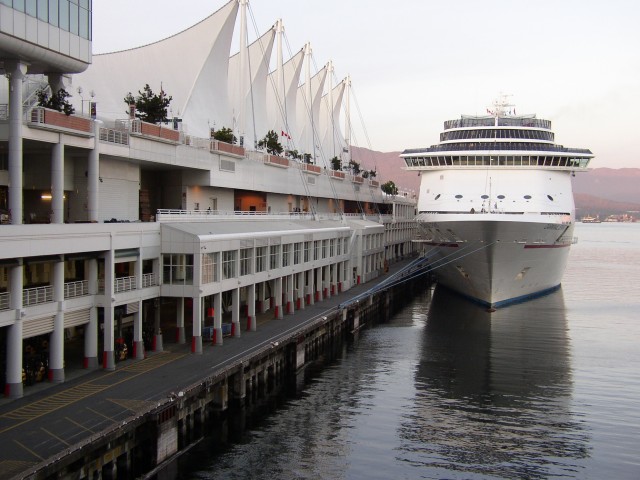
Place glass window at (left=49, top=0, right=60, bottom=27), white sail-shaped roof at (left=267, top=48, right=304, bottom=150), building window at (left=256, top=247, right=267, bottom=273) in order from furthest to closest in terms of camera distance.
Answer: white sail-shaped roof at (left=267, top=48, right=304, bottom=150) → building window at (left=256, top=247, right=267, bottom=273) → glass window at (left=49, top=0, right=60, bottom=27)

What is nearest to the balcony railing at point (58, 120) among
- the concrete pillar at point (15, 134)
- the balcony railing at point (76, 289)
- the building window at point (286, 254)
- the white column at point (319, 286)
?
the concrete pillar at point (15, 134)

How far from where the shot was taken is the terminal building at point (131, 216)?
23969mm

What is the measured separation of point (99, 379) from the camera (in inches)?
965

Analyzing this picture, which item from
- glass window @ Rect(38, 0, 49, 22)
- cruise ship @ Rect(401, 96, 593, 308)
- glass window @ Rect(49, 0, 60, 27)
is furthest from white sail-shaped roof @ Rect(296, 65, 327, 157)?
glass window @ Rect(38, 0, 49, 22)

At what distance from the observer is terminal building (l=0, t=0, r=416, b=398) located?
2397 centimetres

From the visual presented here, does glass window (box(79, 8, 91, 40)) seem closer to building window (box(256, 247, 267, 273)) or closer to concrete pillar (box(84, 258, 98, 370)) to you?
concrete pillar (box(84, 258, 98, 370))

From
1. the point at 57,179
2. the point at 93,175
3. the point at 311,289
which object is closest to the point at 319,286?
the point at 311,289

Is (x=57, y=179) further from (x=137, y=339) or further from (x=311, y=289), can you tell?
(x=311, y=289)

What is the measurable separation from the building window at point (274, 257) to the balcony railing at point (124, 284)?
37.0 feet

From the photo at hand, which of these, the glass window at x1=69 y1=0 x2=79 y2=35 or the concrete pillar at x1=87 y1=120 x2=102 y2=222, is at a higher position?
the glass window at x1=69 y1=0 x2=79 y2=35

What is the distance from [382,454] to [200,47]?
1653 inches

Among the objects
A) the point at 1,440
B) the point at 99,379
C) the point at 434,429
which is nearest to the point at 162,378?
the point at 99,379

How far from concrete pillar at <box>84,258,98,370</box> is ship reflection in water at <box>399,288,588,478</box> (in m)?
11.8

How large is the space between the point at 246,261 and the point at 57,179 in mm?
11547
